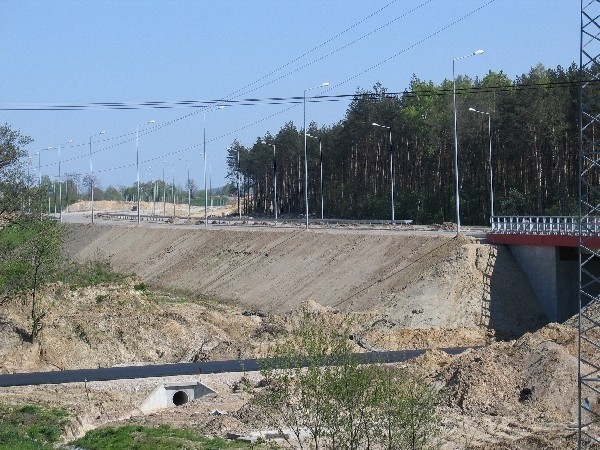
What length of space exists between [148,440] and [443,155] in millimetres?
80106

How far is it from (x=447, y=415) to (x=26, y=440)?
12.3 metres

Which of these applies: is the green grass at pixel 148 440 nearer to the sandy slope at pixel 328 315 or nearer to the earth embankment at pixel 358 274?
the sandy slope at pixel 328 315

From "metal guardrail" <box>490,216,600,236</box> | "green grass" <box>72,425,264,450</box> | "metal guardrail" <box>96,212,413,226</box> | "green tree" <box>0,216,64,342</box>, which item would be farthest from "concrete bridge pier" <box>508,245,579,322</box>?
"metal guardrail" <box>96,212,413,226</box>

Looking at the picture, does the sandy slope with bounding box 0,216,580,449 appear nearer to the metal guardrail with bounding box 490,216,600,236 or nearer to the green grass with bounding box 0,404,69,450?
the green grass with bounding box 0,404,69,450

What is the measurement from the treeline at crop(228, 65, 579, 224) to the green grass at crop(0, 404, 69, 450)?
42555 mm

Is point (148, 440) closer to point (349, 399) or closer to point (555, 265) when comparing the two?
point (349, 399)

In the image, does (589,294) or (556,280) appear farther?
(556,280)

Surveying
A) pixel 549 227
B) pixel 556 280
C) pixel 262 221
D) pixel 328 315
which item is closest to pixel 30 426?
pixel 328 315

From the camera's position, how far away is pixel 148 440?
1236 inches

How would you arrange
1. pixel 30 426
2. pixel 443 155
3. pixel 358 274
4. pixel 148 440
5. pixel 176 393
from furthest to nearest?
pixel 443 155
pixel 358 274
pixel 176 393
pixel 30 426
pixel 148 440

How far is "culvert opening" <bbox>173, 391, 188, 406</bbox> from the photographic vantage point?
40469mm

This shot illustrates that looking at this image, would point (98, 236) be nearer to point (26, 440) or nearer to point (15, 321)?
point (15, 321)

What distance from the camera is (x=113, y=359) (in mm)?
48500

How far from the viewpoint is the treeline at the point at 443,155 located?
88125 millimetres
